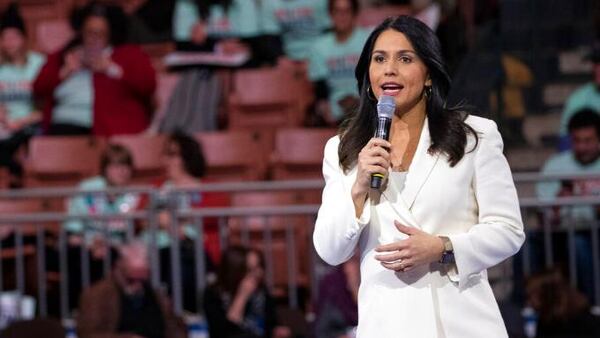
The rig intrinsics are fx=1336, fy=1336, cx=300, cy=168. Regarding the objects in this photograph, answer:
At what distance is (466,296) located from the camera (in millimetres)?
3479

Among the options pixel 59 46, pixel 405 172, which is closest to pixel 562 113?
pixel 59 46

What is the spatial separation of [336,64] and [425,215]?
20.7ft

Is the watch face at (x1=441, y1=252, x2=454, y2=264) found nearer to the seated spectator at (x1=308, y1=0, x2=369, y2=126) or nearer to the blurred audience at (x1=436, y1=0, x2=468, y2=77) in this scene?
the seated spectator at (x1=308, y1=0, x2=369, y2=126)

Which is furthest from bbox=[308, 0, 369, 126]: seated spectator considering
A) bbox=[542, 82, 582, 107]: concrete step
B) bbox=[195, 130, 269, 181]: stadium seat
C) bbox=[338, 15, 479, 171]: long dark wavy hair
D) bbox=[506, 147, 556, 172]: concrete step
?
bbox=[338, 15, 479, 171]: long dark wavy hair

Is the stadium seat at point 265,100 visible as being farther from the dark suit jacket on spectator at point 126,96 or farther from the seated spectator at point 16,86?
the seated spectator at point 16,86

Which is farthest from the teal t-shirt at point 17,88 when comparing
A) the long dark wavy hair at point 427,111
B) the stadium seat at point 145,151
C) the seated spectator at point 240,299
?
the long dark wavy hair at point 427,111

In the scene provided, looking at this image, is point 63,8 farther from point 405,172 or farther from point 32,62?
point 405,172

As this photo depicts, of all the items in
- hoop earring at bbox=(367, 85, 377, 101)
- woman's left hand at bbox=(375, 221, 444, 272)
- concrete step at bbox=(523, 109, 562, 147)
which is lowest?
concrete step at bbox=(523, 109, 562, 147)

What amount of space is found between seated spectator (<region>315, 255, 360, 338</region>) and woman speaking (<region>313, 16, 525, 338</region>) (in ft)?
12.0

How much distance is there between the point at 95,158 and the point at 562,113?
11.3 feet

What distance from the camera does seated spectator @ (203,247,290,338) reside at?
24.2 feet

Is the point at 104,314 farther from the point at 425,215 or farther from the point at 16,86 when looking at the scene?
the point at 425,215

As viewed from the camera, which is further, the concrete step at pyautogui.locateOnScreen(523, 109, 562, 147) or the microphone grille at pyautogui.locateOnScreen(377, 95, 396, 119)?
the concrete step at pyautogui.locateOnScreen(523, 109, 562, 147)

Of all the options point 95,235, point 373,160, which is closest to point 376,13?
point 95,235
